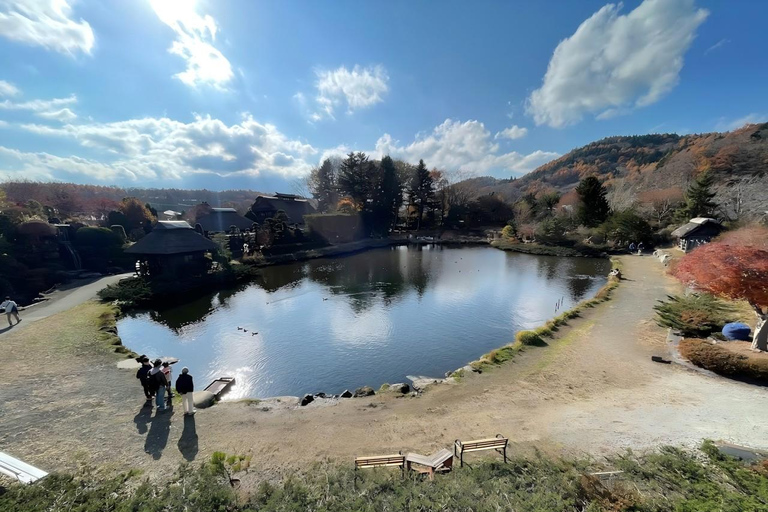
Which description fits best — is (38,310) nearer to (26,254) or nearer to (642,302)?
(26,254)

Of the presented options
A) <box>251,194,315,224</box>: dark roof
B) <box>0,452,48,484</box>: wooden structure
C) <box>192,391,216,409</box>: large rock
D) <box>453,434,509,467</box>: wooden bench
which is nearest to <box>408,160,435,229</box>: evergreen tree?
<box>251,194,315,224</box>: dark roof

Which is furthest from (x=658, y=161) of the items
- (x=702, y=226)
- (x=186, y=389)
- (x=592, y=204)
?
(x=186, y=389)

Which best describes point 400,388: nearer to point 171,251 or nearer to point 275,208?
point 171,251

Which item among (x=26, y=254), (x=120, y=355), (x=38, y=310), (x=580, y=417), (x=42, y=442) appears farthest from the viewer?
(x=26, y=254)

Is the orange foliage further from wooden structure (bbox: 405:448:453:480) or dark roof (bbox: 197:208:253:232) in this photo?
dark roof (bbox: 197:208:253:232)

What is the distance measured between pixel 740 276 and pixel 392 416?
1178 cm

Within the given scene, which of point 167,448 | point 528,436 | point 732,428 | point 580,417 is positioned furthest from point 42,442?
point 732,428

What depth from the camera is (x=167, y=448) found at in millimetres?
6559

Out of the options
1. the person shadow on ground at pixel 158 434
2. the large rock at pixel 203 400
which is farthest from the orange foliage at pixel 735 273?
the person shadow on ground at pixel 158 434

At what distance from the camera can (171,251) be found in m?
21.2

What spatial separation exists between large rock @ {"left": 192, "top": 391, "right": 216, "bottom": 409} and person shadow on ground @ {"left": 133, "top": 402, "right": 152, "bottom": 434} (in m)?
1.01

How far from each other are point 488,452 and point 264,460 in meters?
4.58

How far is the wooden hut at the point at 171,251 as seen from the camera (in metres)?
21.2

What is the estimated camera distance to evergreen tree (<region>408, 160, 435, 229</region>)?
172 ft
